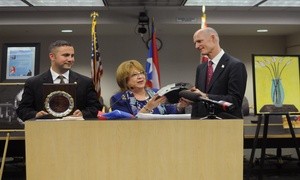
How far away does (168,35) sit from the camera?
28.1 ft

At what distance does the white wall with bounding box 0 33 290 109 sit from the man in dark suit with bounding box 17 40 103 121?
6.04 m

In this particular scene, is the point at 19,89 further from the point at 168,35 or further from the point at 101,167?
the point at 168,35

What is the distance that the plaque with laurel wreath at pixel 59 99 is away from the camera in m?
1.58

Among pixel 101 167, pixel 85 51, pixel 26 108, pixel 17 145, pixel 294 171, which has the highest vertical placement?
pixel 85 51

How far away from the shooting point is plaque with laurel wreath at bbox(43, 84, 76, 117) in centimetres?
158

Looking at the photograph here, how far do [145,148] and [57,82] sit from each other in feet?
4.29

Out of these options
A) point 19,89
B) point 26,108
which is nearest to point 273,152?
point 19,89

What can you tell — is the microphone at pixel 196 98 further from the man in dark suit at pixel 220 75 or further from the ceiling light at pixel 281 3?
the ceiling light at pixel 281 3

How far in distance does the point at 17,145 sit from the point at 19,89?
0.66m

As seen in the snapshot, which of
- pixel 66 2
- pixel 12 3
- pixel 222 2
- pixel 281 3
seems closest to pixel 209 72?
pixel 222 2

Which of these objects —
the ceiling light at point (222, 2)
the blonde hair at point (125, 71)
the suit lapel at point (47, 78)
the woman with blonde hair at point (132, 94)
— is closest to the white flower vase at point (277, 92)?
the woman with blonde hair at point (132, 94)

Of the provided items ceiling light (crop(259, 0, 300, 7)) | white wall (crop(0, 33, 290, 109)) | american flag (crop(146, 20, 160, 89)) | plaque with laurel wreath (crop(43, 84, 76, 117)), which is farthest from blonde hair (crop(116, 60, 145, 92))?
white wall (crop(0, 33, 290, 109))

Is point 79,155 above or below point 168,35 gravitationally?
below

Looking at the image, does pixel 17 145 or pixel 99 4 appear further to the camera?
pixel 99 4
